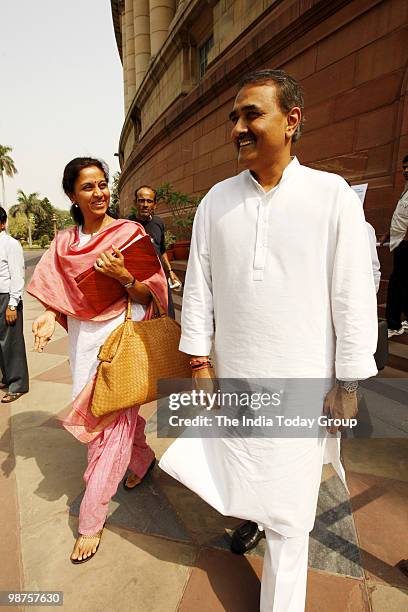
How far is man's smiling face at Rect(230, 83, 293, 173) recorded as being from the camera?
1172mm

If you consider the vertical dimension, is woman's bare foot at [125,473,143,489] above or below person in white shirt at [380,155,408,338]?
below

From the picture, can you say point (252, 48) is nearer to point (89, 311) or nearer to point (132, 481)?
point (89, 311)

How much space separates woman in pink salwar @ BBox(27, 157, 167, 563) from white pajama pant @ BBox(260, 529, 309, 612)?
0.90 m

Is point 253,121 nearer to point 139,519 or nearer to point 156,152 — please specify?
point 139,519

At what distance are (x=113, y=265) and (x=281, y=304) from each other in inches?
32.9

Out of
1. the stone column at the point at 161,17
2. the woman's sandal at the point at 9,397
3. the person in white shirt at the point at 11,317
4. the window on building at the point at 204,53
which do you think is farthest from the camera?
the stone column at the point at 161,17

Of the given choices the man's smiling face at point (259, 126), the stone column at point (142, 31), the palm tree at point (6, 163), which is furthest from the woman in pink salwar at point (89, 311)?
the palm tree at point (6, 163)

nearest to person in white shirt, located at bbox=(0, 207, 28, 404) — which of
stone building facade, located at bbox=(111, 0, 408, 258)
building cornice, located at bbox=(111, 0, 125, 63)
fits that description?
stone building facade, located at bbox=(111, 0, 408, 258)

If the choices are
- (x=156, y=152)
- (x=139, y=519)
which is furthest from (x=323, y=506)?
(x=156, y=152)

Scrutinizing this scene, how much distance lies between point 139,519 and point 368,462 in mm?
1511

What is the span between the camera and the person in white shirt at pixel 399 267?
12.3ft

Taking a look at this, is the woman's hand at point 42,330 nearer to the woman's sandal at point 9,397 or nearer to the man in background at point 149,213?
the man in background at point 149,213

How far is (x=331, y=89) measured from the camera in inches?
203

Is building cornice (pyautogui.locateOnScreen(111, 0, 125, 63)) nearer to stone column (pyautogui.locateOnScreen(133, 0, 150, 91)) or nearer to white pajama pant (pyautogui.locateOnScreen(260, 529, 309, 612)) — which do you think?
stone column (pyautogui.locateOnScreen(133, 0, 150, 91))
